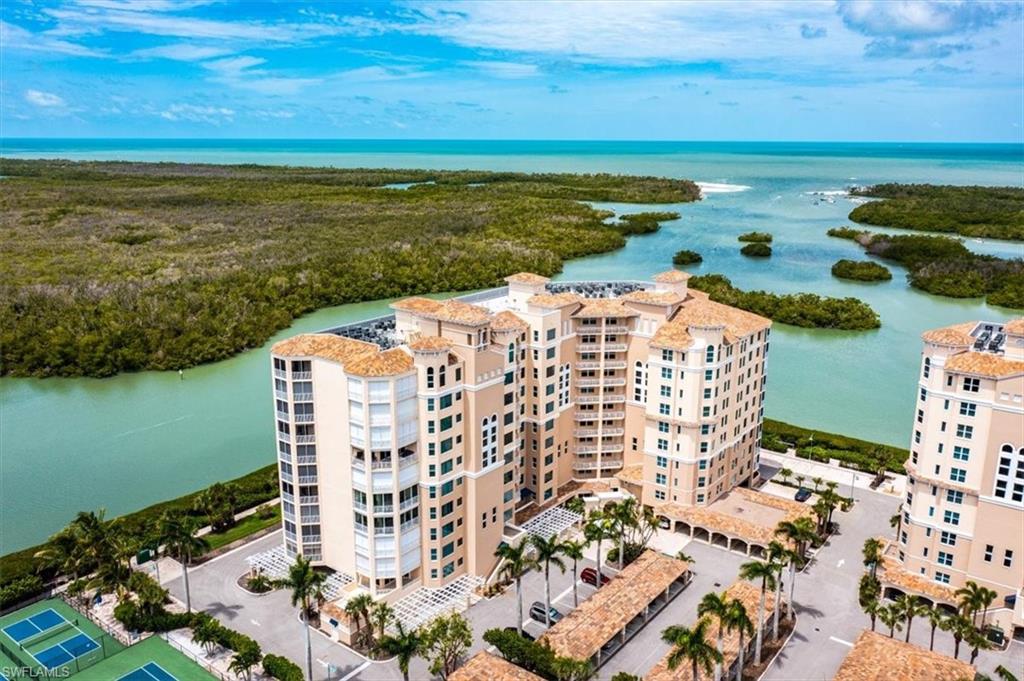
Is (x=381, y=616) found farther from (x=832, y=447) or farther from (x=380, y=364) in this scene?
(x=832, y=447)

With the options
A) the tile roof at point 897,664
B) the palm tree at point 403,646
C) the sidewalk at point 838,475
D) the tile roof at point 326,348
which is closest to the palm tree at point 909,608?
the tile roof at point 897,664

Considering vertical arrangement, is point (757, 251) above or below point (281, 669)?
above

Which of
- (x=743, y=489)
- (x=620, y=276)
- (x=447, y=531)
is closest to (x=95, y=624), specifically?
(x=447, y=531)

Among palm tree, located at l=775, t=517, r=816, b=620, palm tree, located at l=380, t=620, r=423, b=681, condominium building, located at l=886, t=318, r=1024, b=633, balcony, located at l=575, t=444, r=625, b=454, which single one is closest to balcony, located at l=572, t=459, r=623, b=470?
balcony, located at l=575, t=444, r=625, b=454

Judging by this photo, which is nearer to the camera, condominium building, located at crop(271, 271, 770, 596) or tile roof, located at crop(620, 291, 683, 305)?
condominium building, located at crop(271, 271, 770, 596)

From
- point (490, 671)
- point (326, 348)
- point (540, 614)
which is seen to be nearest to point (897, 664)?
point (540, 614)

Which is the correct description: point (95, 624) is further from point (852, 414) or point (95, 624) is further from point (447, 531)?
point (852, 414)

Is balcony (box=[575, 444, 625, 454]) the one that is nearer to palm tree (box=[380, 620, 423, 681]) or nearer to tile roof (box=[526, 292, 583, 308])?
tile roof (box=[526, 292, 583, 308])

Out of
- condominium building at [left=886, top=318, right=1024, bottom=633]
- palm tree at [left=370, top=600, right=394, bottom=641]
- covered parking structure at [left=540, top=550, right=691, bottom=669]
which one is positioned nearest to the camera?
covered parking structure at [left=540, top=550, right=691, bottom=669]
